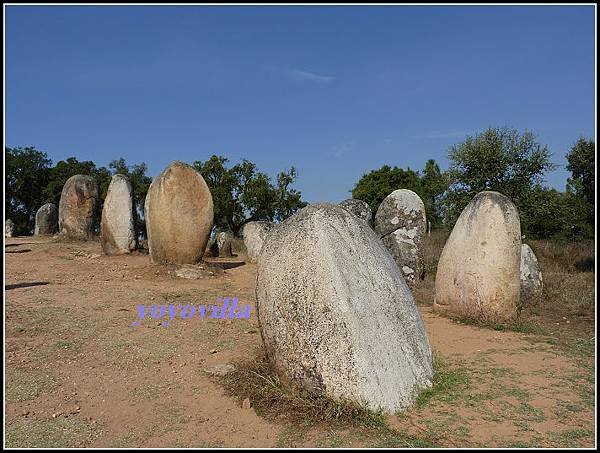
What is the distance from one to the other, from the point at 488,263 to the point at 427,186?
31.9 m

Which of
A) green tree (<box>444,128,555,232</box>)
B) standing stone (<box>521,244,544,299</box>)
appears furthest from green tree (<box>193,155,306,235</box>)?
standing stone (<box>521,244,544,299</box>)

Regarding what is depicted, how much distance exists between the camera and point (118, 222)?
1581 cm

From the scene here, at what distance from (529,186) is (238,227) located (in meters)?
17.9

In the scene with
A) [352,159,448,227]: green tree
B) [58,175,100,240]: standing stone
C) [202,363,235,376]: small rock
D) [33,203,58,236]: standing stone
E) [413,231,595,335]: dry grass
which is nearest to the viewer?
[202,363,235,376]: small rock

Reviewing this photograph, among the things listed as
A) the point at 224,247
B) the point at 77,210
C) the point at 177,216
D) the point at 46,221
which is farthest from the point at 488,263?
the point at 46,221

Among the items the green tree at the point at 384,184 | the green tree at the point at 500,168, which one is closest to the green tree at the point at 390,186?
the green tree at the point at 384,184

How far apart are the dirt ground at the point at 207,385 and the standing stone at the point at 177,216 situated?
321cm

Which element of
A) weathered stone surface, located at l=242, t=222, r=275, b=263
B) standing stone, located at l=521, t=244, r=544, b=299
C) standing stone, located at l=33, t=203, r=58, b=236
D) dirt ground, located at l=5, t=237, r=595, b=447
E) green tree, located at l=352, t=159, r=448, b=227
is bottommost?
dirt ground, located at l=5, t=237, r=595, b=447

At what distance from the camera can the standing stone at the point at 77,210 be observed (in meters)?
19.3

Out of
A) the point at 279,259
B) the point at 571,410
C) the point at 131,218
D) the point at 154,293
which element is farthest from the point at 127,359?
the point at 131,218

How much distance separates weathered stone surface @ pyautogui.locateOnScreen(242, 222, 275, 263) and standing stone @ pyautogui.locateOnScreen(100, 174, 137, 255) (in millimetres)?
3684

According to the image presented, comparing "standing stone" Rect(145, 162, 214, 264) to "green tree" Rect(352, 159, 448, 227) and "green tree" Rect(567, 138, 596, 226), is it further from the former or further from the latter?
"green tree" Rect(352, 159, 448, 227)

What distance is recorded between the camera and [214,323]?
25.8ft

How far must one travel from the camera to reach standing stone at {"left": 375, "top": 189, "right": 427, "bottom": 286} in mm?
12383
